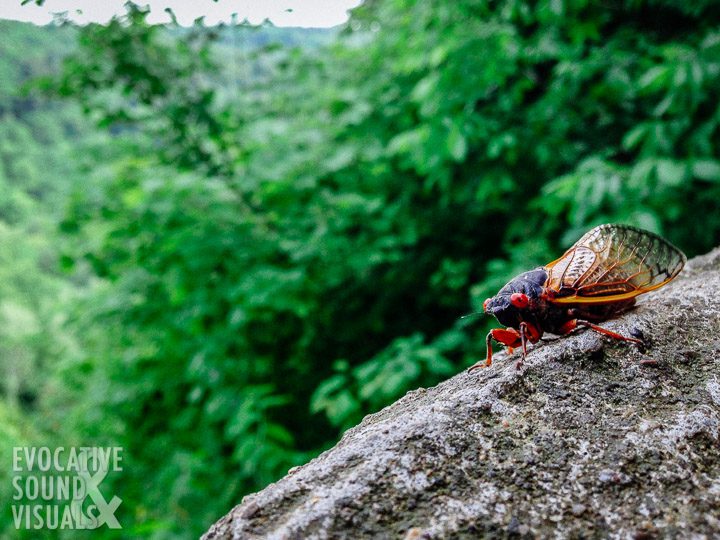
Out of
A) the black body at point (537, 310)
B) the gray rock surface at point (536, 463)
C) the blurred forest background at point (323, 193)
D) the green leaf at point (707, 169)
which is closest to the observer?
the gray rock surface at point (536, 463)

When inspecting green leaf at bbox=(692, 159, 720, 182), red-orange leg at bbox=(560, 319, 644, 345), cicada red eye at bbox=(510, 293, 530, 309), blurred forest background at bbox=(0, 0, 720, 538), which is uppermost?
blurred forest background at bbox=(0, 0, 720, 538)

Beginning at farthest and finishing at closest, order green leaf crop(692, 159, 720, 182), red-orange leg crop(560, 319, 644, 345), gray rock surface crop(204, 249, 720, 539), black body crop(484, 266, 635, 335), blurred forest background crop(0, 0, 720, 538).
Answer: blurred forest background crop(0, 0, 720, 538), green leaf crop(692, 159, 720, 182), black body crop(484, 266, 635, 335), red-orange leg crop(560, 319, 644, 345), gray rock surface crop(204, 249, 720, 539)

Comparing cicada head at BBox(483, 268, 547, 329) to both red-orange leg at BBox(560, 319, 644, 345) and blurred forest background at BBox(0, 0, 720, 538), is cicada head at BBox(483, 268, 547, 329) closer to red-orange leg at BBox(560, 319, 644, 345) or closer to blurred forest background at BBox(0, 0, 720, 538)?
red-orange leg at BBox(560, 319, 644, 345)

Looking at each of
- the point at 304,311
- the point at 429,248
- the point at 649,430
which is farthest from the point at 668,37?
the point at 649,430

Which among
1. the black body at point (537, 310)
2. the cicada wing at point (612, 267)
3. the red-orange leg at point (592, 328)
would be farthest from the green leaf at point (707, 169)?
the red-orange leg at point (592, 328)

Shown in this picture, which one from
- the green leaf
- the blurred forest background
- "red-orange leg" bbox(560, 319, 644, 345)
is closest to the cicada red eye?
"red-orange leg" bbox(560, 319, 644, 345)

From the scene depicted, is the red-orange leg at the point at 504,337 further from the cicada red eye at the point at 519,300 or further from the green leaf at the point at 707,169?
the green leaf at the point at 707,169
